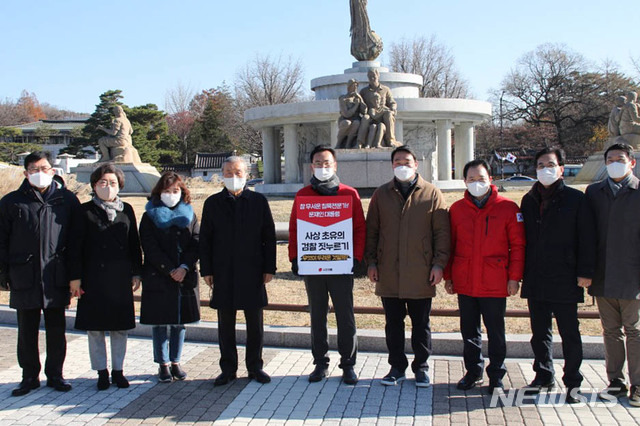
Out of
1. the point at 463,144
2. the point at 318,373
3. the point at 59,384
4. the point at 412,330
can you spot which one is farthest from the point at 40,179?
the point at 463,144

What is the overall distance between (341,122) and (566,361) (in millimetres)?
12718

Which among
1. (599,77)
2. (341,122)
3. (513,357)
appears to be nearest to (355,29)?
(341,122)

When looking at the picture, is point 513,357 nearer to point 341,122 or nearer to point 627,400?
point 627,400

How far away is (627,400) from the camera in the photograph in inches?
190

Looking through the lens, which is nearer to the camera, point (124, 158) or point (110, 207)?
point (110, 207)

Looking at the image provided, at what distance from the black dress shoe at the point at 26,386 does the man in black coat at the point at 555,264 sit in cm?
444

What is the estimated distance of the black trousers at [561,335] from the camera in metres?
4.93

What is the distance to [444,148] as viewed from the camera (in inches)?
980

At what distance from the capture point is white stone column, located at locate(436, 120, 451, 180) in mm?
24672

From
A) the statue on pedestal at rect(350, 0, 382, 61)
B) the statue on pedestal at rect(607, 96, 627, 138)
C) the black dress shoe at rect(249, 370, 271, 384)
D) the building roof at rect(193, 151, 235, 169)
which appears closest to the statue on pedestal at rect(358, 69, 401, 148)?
the statue on pedestal at rect(350, 0, 382, 61)

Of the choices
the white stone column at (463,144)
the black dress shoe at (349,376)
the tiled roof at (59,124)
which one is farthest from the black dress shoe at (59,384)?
the tiled roof at (59,124)

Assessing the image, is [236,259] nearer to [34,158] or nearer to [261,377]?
[261,377]

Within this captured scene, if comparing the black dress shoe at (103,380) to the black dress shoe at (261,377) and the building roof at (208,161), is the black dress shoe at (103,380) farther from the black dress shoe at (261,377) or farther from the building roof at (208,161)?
the building roof at (208,161)

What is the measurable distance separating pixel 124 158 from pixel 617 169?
24.9m
